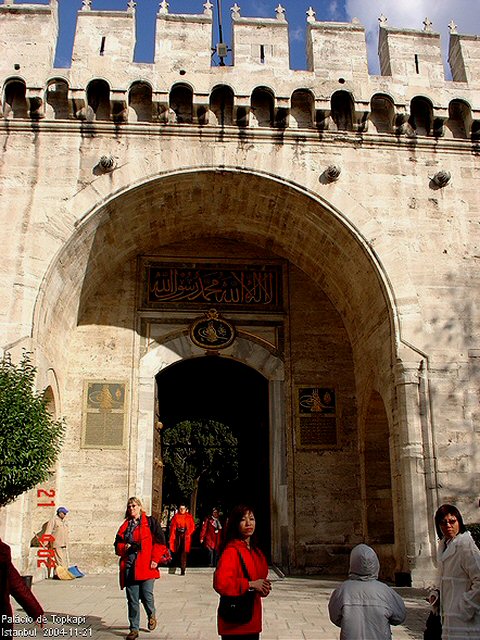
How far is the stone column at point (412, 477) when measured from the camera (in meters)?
8.34

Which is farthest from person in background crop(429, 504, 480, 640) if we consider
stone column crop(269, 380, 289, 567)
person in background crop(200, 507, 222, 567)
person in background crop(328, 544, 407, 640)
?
person in background crop(200, 507, 222, 567)

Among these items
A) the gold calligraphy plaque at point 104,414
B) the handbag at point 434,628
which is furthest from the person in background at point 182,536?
the handbag at point 434,628

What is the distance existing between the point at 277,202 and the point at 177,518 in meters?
5.36

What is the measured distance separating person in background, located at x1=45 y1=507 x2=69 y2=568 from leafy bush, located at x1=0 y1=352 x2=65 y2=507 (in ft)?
8.73

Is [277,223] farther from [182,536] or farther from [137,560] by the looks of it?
[137,560]

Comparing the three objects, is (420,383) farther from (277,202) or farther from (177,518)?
(177,518)

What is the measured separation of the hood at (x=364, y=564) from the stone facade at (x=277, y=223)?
594 centimetres

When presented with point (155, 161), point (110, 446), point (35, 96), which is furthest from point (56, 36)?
point (110, 446)

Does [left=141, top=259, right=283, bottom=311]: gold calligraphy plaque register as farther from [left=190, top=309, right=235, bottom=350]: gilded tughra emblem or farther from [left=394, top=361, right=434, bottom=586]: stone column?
[left=394, top=361, right=434, bottom=586]: stone column

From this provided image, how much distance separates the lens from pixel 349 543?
35.7 ft

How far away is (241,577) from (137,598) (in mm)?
2541

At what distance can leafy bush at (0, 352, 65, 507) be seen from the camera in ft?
22.6

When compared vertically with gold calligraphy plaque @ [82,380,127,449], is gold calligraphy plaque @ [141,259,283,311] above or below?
above

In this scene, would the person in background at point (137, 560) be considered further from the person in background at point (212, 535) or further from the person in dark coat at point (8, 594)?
the person in background at point (212, 535)
